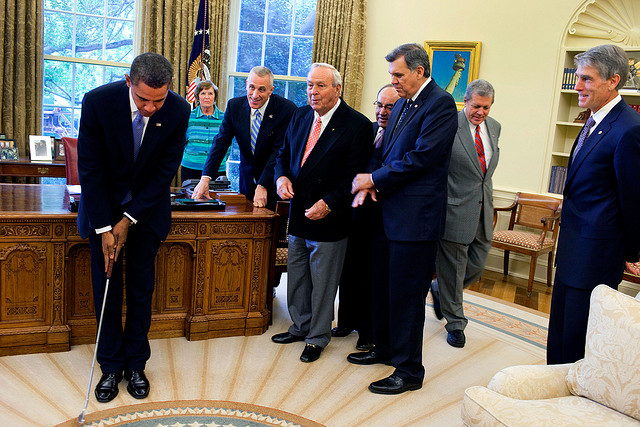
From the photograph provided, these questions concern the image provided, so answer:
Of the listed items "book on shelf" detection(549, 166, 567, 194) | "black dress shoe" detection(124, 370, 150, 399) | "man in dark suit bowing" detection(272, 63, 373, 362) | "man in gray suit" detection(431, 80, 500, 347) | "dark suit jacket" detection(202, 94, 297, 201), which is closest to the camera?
"black dress shoe" detection(124, 370, 150, 399)

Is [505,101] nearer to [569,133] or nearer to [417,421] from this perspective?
[569,133]

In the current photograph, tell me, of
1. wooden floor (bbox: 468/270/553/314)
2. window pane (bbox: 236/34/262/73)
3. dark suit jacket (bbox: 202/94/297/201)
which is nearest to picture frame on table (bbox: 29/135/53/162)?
window pane (bbox: 236/34/262/73)

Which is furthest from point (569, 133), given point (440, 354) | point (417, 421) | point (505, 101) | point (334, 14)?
point (417, 421)

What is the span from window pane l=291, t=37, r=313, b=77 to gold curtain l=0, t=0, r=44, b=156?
2823mm

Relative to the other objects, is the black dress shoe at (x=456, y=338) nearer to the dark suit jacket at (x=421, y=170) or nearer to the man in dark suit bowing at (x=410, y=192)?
the man in dark suit bowing at (x=410, y=192)

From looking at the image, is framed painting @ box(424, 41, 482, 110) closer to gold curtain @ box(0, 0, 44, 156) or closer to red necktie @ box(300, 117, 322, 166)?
red necktie @ box(300, 117, 322, 166)

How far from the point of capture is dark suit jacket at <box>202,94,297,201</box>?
404cm

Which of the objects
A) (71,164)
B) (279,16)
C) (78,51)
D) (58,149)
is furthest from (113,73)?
(71,164)

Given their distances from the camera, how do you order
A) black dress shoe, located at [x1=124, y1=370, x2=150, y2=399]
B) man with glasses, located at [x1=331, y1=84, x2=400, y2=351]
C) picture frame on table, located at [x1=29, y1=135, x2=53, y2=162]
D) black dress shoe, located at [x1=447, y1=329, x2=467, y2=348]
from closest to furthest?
black dress shoe, located at [x1=124, y1=370, x2=150, y2=399], man with glasses, located at [x1=331, y1=84, x2=400, y2=351], black dress shoe, located at [x1=447, y1=329, x2=467, y2=348], picture frame on table, located at [x1=29, y1=135, x2=53, y2=162]

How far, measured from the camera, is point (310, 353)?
11.2ft

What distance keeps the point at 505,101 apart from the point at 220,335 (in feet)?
13.8

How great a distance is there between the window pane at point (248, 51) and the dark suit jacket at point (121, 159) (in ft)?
14.7

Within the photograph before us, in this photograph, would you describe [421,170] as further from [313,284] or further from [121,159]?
[121,159]

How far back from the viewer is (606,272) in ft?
8.38
